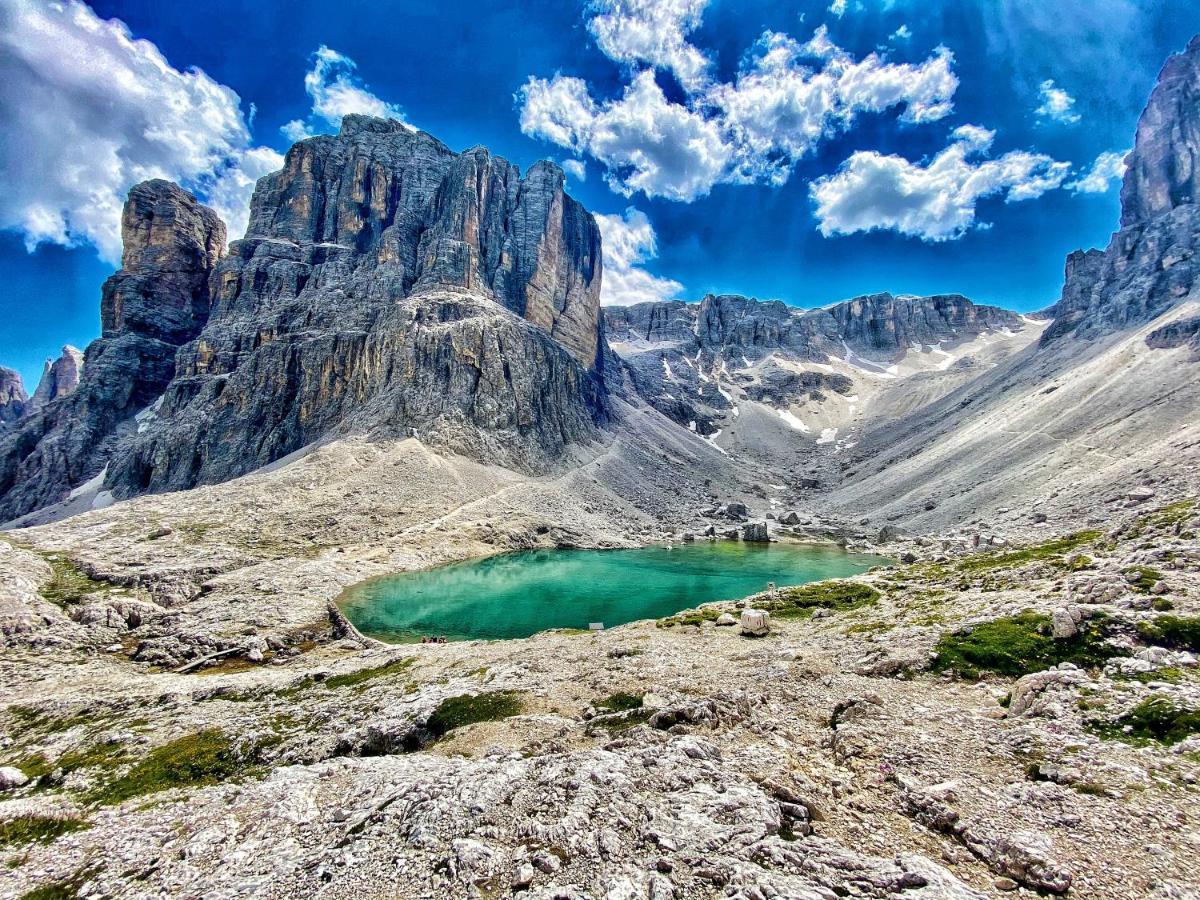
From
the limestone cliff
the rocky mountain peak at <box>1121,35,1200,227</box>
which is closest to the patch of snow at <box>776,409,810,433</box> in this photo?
the limestone cliff

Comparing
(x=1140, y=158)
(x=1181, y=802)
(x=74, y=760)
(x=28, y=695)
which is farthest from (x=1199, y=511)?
(x=1140, y=158)

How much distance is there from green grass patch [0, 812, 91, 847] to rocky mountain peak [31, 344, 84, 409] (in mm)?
253806

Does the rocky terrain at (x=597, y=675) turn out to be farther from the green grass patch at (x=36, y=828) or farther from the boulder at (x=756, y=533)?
the boulder at (x=756, y=533)

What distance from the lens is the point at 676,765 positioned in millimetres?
11695

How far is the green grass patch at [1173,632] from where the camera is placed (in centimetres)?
1441

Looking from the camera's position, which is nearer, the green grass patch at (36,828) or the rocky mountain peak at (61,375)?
the green grass patch at (36,828)

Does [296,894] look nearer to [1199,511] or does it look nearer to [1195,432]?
[1199,511]

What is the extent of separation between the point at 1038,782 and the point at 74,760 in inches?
1090

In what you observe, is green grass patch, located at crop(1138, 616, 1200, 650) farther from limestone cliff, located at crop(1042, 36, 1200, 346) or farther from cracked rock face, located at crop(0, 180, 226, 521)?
cracked rock face, located at crop(0, 180, 226, 521)

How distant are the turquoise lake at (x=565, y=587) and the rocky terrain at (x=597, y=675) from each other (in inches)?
169

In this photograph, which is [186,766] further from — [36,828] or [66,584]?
[66,584]

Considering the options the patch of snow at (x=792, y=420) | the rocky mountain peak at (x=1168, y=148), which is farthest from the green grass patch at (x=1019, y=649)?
the rocky mountain peak at (x=1168, y=148)

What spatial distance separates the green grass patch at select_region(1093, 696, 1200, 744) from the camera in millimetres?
10820

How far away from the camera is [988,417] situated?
307 feet
